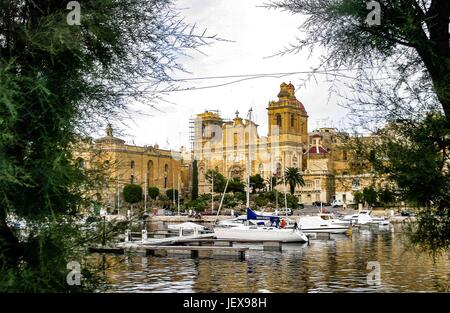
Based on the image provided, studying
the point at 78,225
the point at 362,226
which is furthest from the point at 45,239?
the point at 362,226

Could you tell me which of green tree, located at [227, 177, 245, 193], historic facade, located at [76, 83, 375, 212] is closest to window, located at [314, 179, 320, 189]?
historic facade, located at [76, 83, 375, 212]

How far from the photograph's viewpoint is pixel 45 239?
16.6 feet

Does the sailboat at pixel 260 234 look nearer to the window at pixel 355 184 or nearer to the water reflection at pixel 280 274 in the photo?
the water reflection at pixel 280 274

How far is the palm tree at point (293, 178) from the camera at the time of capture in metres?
95.8

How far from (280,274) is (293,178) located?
249 feet

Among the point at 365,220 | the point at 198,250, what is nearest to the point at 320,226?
the point at 365,220

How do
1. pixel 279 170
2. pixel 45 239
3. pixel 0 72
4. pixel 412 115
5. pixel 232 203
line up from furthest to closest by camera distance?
pixel 279 170 < pixel 232 203 < pixel 412 115 < pixel 45 239 < pixel 0 72

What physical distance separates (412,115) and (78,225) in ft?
11.0

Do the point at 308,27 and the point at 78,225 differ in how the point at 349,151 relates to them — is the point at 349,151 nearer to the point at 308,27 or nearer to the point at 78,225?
the point at 308,27

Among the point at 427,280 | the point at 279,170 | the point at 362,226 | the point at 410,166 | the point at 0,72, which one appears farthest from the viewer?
the point at 279,170

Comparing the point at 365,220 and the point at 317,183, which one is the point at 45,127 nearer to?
the point at 365,220

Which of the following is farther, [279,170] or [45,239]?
[279,170]

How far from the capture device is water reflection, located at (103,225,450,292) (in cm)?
1769

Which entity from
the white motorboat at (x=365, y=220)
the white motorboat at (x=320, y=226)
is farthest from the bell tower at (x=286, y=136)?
the white motorboat at (x=365, y=220)
